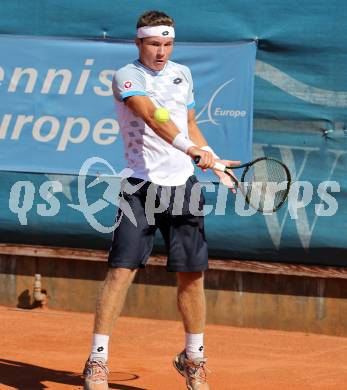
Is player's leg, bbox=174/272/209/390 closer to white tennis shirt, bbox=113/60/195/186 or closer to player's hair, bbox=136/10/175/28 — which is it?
white tennis shirt, bbox=113/60/195/186

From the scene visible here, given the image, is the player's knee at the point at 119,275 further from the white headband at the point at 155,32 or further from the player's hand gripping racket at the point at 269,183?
the white headband at the point at 155,32

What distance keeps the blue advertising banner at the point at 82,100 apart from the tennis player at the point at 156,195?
190cm

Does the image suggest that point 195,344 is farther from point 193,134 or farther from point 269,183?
point 269,183

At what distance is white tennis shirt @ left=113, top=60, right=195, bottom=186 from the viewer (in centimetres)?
549

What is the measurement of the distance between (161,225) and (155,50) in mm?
932

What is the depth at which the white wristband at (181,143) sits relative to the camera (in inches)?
206

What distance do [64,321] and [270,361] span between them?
1793 mm

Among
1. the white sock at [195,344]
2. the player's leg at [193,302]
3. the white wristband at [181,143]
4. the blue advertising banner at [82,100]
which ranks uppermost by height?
the blue advertising banner at [82,100]

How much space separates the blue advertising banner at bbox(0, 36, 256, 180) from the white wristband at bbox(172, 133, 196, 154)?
2.32m

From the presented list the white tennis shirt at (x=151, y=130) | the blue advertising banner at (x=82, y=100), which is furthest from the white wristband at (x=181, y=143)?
the blue advertising banner at (x=82, y=100)

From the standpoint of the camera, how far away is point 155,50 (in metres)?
5.50

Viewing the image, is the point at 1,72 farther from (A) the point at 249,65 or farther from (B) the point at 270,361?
(B) the point at 270,361

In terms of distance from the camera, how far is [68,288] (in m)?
8.05

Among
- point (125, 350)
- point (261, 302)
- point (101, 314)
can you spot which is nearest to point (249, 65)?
point (261, 302)
